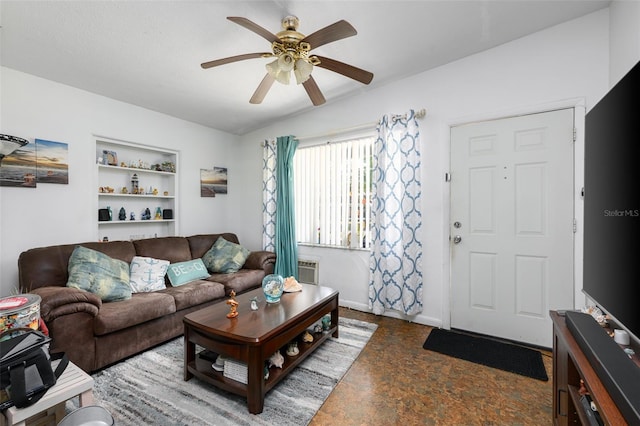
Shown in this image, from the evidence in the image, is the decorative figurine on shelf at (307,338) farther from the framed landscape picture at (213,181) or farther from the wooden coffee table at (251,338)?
the framed landscape picture at (213,181)

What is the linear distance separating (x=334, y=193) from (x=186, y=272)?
2025 mm

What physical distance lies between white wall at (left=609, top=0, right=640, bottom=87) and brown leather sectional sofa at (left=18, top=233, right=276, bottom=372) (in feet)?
12.2

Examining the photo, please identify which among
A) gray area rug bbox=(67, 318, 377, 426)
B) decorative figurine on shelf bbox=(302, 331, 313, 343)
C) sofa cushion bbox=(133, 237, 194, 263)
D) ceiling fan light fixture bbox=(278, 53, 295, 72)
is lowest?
gray area rug bbox=(67, 318, 377, 426)

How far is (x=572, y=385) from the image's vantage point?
1172 mm

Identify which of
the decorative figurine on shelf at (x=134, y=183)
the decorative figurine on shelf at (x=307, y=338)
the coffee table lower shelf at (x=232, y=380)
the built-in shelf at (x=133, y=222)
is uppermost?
the decorative figurine on shelf at (x=134, y=183)

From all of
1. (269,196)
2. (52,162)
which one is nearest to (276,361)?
(269,196)

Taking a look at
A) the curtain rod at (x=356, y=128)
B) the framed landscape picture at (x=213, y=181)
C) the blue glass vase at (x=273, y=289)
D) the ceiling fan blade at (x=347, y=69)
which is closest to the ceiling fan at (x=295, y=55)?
Result: the ceiling fan blade at (x=347, y=69)

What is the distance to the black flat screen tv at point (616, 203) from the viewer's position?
3.12 ft

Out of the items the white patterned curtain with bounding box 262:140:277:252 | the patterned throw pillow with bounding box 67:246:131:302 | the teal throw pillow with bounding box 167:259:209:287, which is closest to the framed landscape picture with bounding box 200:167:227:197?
the white patterned curtain with bounding box 262:140:277:252

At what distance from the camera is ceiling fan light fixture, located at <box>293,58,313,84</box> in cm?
187

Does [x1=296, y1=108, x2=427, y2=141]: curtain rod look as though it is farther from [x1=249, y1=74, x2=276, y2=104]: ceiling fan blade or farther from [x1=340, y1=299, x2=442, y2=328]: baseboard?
[x1=340, y1=299, x2=442, y2=328]: baseboard

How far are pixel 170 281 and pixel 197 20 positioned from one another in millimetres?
2500

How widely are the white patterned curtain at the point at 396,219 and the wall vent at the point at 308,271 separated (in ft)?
2.79

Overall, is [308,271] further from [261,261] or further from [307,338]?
[307,338]
